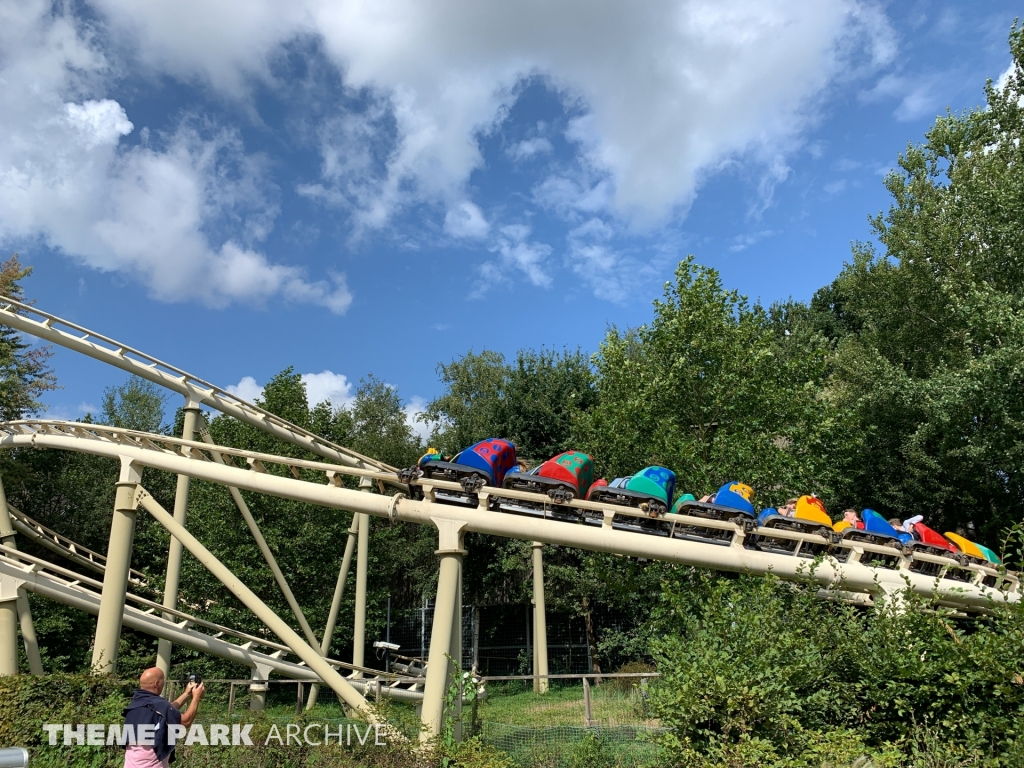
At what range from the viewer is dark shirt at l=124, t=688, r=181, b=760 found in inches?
197

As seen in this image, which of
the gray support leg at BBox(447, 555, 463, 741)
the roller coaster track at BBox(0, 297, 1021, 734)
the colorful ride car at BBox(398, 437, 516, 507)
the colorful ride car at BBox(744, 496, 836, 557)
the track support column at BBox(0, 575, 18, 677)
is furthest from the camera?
the track support column at BBox(0, 575, 18, 677)

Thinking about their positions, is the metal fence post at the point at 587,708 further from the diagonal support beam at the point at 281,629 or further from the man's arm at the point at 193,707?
the man's arm at the point at 193,707

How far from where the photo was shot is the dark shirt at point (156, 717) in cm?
501

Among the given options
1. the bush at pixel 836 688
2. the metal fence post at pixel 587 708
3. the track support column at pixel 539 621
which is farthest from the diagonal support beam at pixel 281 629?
the track support column at pixel 539 621

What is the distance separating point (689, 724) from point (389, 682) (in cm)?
944

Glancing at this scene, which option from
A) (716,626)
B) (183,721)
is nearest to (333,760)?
(183,721)

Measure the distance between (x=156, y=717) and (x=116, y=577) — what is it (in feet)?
18.3

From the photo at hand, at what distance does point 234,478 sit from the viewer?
993 cm

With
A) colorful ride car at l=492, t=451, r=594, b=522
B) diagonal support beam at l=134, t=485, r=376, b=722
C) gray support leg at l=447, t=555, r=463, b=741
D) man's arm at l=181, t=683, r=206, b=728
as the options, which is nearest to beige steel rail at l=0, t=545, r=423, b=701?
diagonal support beam at l=134, t=485, r=376, b=722

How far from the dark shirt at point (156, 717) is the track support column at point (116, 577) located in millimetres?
4545

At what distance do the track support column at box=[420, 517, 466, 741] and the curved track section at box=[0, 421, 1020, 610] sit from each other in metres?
0.12

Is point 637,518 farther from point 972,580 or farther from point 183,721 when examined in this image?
point 183,721

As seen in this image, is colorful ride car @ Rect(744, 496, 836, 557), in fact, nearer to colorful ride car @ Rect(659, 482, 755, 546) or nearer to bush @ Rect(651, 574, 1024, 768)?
colorful ride car @ Rect(659, 482, 755, 546)

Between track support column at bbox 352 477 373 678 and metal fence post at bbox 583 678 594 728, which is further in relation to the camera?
track support column at bbox 352 477 373 678
